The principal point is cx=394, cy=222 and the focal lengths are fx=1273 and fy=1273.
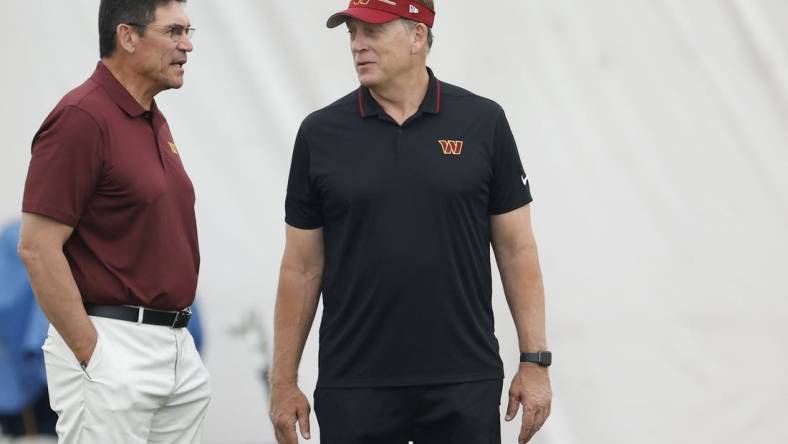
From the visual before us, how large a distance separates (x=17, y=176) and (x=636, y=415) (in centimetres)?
181

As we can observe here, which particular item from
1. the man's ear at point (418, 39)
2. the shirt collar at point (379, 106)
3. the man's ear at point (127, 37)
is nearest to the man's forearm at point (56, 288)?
the man's ear at point (127, 37)

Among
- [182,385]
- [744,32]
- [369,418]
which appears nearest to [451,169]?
[369,418]

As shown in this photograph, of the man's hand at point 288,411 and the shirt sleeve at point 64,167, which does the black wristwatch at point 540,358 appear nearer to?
the man's hand at point 288,411

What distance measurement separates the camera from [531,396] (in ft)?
8.78

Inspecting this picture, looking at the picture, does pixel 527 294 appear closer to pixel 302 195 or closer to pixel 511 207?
pixel 511 207

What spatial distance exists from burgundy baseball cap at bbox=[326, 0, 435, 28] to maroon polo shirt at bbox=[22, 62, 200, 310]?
1.60ft

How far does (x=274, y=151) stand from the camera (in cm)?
347

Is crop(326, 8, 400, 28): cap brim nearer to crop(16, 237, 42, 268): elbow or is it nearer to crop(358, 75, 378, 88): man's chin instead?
crop(358, 75, 378, 88): man's chin

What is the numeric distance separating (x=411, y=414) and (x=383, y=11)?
A: 837mm

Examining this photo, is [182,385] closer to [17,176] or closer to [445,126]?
[445,126]

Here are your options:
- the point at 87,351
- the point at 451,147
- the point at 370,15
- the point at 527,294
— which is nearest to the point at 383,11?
the point at 370,15

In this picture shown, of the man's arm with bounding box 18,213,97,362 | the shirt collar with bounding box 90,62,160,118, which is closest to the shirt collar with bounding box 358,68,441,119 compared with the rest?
the shirt collar with bounding box 90,62,160,118

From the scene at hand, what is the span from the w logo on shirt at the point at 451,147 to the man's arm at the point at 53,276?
30.2 inches

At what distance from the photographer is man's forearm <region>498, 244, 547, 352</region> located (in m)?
2.70
